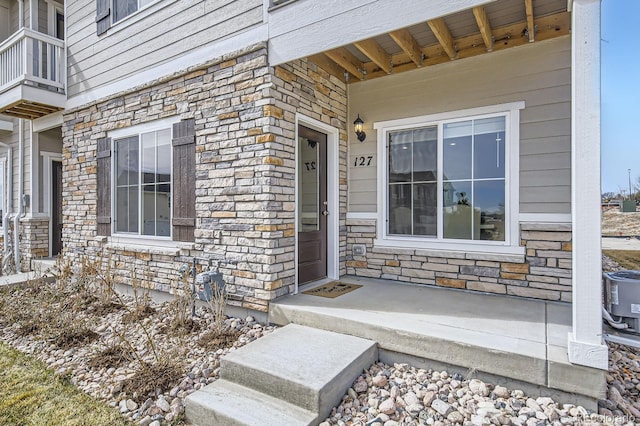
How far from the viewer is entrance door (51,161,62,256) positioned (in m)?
7.29

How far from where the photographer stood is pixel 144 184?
16.4ft

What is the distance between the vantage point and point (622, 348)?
2.99 metres

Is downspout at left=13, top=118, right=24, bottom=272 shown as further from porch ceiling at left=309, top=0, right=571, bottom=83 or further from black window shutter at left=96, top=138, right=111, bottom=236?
porch ceiling at left=309, top=0, right=571, bottom=83

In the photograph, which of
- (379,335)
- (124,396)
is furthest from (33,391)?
(379,335)

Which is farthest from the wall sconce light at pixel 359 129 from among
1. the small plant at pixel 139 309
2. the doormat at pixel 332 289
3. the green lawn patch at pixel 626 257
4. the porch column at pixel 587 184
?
the green lawn patch at pixel 626 257

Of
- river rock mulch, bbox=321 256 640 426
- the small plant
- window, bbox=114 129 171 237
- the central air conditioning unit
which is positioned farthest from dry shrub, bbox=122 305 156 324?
the central air conditioning unit

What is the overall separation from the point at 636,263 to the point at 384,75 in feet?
17.1

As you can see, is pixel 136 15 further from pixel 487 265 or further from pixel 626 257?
pixel 626 257

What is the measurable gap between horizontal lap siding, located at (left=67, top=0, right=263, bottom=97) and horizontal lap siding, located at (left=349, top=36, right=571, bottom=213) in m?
2.20

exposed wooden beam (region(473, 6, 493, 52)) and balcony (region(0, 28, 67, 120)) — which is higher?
balcony (region(0, 28, 67, 120))

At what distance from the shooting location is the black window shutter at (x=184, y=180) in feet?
14.3

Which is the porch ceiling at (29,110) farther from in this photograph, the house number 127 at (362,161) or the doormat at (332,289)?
the doormat at (332,289)

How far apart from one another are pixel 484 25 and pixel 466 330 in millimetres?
2784

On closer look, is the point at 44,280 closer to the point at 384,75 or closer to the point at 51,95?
the point at 51,95
